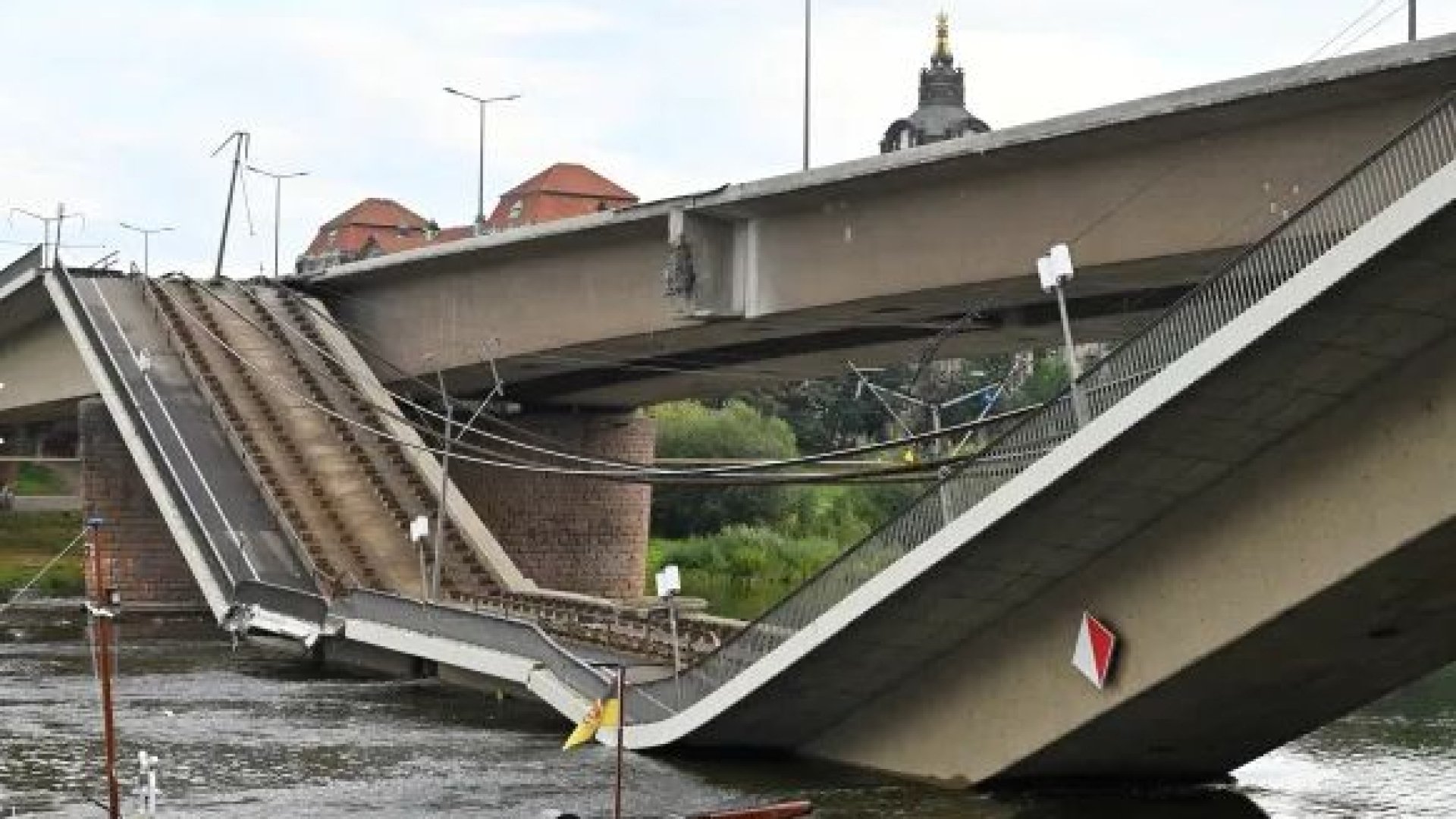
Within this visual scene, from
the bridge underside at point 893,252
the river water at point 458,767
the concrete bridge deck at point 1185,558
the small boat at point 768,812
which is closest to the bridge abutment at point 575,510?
the bridge underside at point 893,252

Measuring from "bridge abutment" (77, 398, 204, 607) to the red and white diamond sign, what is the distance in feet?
110

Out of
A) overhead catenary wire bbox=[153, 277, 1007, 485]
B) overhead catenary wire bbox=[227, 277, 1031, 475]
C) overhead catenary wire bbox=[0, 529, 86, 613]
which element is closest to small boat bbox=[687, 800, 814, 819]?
overhead catenary wire bbox=[153, 277, 1007, 485]

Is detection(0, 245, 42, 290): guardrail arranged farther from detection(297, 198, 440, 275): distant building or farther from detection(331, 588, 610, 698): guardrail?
detection(297, 198, 440, 275): distant building

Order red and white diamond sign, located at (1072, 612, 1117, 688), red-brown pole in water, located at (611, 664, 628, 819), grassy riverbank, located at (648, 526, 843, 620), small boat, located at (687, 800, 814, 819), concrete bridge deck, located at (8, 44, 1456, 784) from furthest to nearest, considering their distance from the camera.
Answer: grassy riverbank, located at (648, 526, 843, 620) → red and white diamond sign, located at (1072, 612, 1117, 688) → small boat, located at (687, 800, 814, 819) → red-brown pole in water, located at (611, 664, 628, 819) → concrete bridge deck, located at (8, 44, 1456, 784)

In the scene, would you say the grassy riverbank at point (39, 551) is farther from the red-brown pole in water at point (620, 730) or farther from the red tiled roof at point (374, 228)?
the red tiled roof at point (374, 228)

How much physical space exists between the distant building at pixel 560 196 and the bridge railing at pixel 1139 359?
98.0 m

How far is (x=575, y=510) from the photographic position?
203 ft

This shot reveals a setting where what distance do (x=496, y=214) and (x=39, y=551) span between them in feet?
262

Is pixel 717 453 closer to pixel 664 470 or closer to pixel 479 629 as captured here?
pixel 664 470

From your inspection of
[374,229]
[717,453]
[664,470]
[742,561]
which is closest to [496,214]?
[374,229]

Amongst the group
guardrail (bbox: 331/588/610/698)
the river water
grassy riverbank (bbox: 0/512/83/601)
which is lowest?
the river water

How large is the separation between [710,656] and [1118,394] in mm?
7626

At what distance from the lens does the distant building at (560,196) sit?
130 metres

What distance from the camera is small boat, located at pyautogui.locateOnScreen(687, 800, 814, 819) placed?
23297 mm
